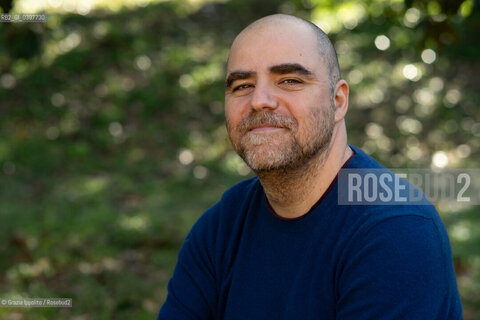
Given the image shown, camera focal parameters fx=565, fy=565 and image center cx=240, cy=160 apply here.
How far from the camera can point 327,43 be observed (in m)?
1.96

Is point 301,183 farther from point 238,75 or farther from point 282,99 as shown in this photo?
point 238,75

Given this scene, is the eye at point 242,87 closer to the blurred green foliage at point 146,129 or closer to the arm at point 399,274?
the arm at point 399,274

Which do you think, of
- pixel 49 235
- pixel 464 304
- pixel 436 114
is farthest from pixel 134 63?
pixel 464 304

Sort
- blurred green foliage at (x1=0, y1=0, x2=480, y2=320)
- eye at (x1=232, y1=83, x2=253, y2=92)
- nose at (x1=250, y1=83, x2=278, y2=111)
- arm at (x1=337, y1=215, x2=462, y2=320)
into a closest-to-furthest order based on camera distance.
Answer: arm at (x1=337, y1=215, x2=462, y2=320) → nose at (x1=250, y1=83, x2=278, y2=111) → eye at (x1=232, y1=83, x2=253, y2=92) → blurred green foliage at (x1=0, y1=0, x2=480, y2=320)

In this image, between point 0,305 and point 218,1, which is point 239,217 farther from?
point 218,1

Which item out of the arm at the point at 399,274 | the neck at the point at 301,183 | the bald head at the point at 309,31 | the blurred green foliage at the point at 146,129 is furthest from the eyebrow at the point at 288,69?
the blurred green foliage at the point at 146,129

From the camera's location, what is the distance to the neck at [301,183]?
72.6 inches

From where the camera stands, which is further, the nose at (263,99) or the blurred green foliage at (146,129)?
the blurred green foliage at (146,129)

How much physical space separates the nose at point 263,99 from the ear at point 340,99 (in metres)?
0.26

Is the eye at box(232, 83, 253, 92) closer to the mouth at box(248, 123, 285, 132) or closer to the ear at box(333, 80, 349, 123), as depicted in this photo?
the mouth at box(248, 123, 285, 132)

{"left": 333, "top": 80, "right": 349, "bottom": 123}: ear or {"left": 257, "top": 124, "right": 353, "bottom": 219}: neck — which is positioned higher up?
{"left": 333, "top": 80, "right": 349, "bottom": 123}: ear

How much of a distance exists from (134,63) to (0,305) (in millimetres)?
3820

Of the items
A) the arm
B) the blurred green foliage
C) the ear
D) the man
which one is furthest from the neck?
the blurred green foliage

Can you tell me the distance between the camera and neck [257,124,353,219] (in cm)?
184
